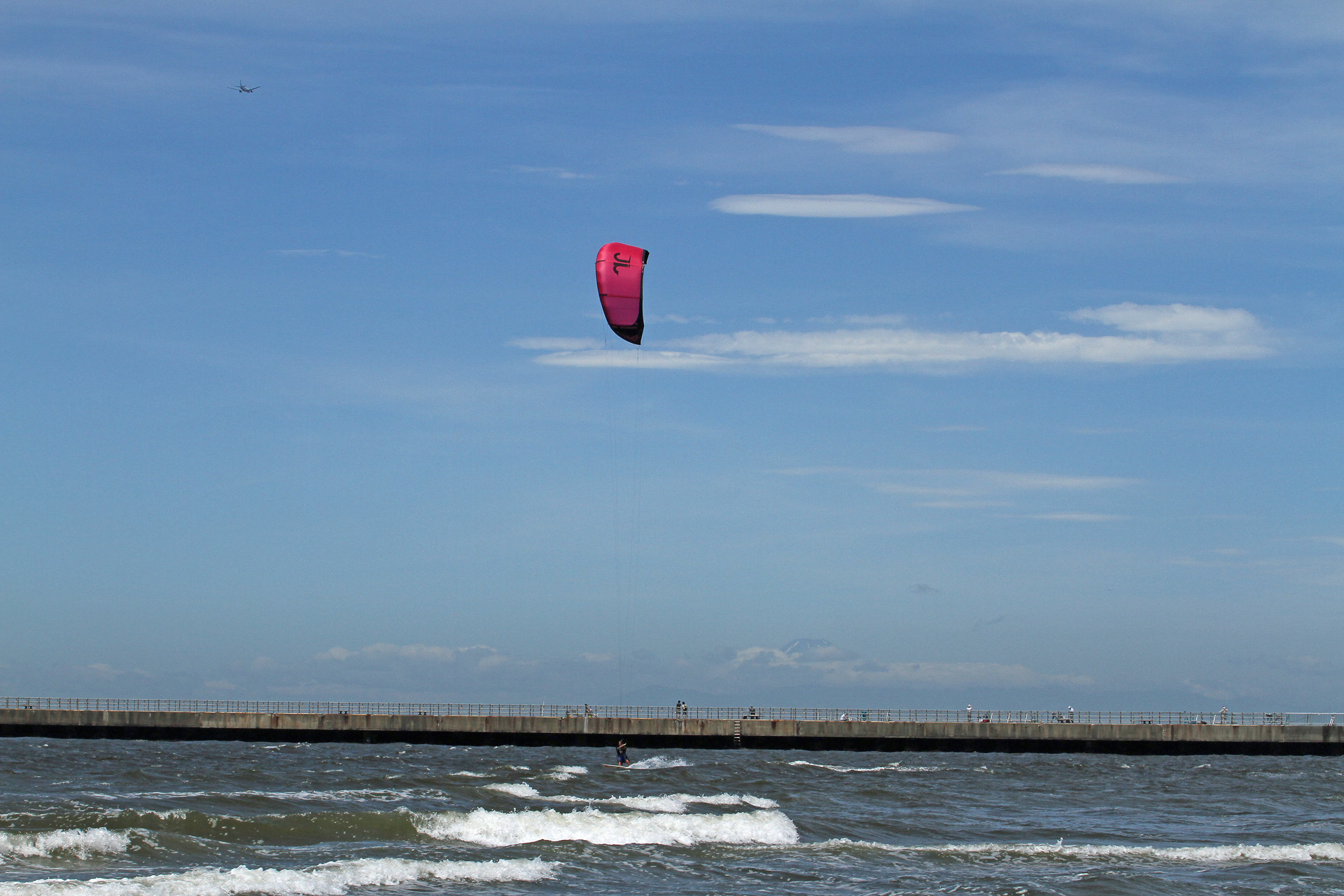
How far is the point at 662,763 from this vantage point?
43031mm

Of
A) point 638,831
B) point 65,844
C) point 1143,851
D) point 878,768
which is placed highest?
point 65,844

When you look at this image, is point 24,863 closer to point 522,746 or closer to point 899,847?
point 899,847

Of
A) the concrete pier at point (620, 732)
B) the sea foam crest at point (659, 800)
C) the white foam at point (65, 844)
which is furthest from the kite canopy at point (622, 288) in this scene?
the concrete pier at point (620, 732)

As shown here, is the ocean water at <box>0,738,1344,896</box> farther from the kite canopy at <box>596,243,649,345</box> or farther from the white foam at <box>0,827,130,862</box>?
the kite canopy at <box>596,243,649,345</box>

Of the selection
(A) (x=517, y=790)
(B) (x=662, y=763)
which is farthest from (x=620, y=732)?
(A) (x=517, y=790)

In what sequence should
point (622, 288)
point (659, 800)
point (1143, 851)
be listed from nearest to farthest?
point (1143, 851) → point (659, 800) → point (622, 288)

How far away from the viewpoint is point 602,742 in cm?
5228

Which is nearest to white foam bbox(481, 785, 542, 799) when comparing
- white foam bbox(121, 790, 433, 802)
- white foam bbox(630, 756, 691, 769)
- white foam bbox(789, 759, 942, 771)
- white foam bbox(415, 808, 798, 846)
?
white foam bbox(121, 790, 433, 802)

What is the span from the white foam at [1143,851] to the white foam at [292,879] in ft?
21.8

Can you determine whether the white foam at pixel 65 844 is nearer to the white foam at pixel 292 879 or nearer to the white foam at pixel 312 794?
the white foam at pixel 292 879

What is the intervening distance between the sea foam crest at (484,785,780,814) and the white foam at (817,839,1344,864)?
4.77m

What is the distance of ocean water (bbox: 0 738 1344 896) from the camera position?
19.7 meters

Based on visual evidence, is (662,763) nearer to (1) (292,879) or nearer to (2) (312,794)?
(2) (312,794)

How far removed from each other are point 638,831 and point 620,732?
90.8 ft
